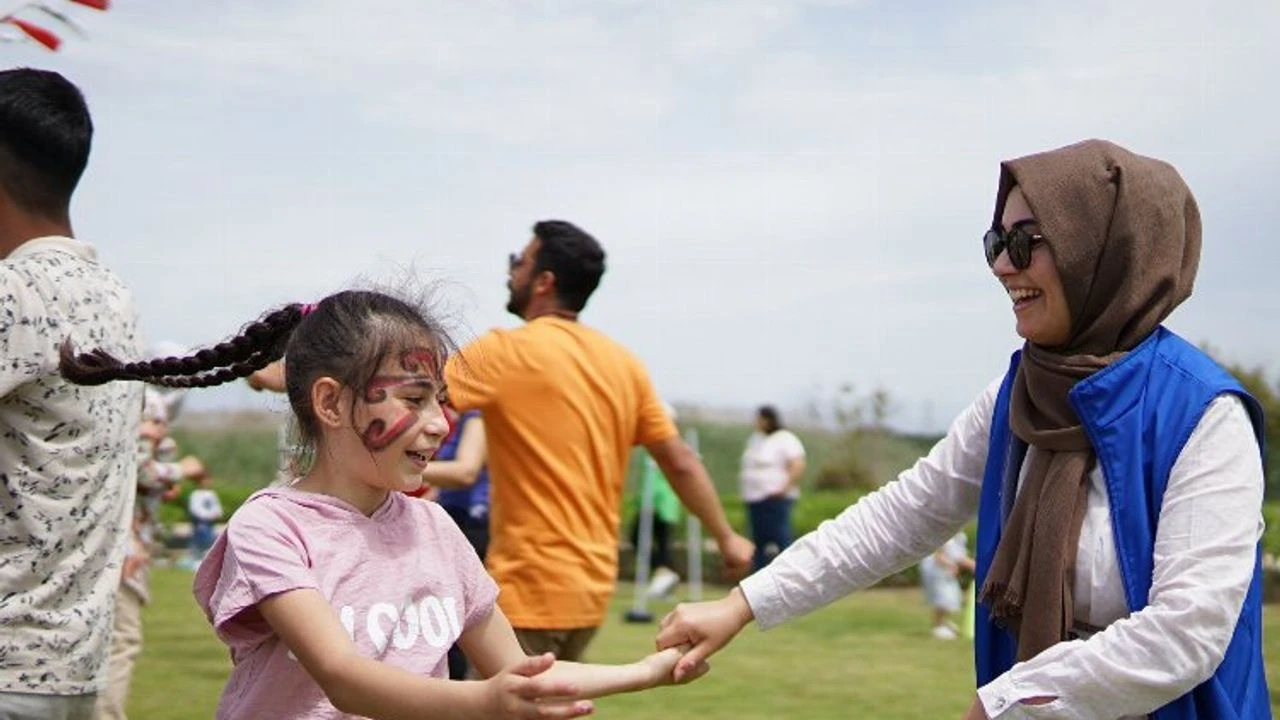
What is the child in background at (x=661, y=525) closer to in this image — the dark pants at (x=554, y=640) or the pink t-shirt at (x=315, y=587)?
the dark pants at (x=554, y=640)

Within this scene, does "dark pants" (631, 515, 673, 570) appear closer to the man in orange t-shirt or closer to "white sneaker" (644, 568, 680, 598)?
"white sneaker" (644, 568, 680, 598)

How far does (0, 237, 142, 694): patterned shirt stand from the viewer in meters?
3.47

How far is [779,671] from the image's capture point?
12180 millimetres

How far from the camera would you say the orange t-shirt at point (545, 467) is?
598cm

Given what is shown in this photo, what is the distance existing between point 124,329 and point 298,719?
1.24 metres

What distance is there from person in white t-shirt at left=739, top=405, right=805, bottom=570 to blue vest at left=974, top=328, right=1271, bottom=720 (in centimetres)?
1352

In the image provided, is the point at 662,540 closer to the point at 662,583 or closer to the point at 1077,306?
the point at 662,583

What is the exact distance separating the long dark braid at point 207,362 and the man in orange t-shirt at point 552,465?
2440mm

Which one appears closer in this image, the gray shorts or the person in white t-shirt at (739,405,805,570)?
the gray shorts

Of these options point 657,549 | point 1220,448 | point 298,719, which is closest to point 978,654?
point 1220,448

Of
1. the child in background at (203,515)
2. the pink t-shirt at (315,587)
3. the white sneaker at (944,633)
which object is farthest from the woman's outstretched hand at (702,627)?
the child in background at (203,515)

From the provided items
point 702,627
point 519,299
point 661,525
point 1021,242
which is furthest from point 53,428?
point 661,525

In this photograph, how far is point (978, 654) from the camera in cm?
363

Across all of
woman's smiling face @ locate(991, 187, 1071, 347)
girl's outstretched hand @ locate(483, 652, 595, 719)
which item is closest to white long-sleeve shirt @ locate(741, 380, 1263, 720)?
woman's smiling face @ locate(991, 187, 1071, 347)
